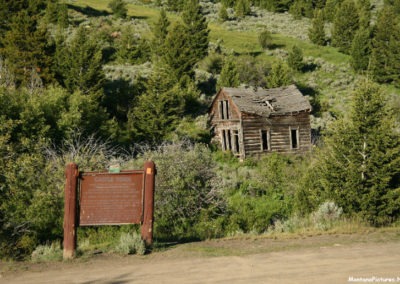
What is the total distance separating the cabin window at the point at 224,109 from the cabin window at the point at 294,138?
5.91 metres

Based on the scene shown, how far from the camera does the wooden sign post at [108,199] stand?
8.43 metres

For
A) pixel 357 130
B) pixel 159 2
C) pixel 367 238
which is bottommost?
pixel 367 238

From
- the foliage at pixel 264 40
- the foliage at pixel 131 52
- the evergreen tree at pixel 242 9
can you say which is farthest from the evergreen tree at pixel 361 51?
the evergreen tree at pixel 242 9

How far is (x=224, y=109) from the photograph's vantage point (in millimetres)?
34750

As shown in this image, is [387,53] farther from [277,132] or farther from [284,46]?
[277,132]

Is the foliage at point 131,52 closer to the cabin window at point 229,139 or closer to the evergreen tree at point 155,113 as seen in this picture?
the evergreen tree at point 155,113

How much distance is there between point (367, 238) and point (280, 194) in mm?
9504

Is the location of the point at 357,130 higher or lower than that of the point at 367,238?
higher

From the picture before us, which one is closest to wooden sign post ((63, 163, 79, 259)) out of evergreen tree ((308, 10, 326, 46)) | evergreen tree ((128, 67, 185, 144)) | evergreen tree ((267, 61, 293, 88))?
evergreen tree ((128, 67, 185, 144))

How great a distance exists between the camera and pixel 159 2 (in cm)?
9325

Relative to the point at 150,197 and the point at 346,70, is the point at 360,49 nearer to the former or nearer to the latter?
the point at 346,70

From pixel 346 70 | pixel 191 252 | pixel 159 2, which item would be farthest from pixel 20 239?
pixel 159 2

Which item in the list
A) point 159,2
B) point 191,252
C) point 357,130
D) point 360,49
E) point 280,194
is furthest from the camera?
point 159,2

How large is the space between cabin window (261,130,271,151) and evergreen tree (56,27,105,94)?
14.7m
